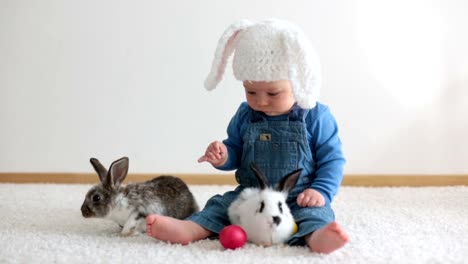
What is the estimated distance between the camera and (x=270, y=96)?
1.18m

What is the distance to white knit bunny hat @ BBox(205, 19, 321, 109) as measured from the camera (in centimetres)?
112

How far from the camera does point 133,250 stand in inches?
41.3

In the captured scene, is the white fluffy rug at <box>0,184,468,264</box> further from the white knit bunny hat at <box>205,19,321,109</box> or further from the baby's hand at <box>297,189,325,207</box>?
the white knit bunny hat at <box>205,19,321,109</box>

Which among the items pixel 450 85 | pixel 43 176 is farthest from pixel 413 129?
pixel 43 176

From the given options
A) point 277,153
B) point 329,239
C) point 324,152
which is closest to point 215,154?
point 277,153

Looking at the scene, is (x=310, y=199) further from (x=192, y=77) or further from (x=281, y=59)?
(x=192, y=77)

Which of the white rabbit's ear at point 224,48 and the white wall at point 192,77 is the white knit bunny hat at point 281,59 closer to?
the white rabbit's ear at point 224,48

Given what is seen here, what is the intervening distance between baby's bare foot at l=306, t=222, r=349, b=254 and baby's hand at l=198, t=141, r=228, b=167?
310 millimetres

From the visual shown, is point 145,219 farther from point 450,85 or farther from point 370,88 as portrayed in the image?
point 450,85

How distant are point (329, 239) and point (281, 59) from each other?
1.22 feet

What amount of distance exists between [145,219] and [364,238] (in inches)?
18.3

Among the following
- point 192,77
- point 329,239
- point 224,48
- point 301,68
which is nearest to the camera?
point 329,239

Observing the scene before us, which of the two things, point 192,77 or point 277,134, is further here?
point 192,77

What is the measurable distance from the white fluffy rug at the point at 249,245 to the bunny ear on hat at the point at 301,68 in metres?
0.31
